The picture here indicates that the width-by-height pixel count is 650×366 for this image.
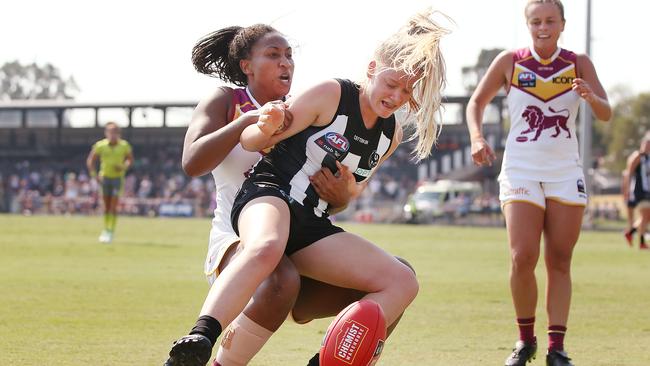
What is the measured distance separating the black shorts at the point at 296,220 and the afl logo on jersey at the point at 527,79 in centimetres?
243

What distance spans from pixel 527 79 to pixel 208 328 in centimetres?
347

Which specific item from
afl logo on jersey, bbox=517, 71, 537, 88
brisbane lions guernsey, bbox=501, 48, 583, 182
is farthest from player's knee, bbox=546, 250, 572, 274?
afl logo on jersey, bbox=517, 71, 537, 88

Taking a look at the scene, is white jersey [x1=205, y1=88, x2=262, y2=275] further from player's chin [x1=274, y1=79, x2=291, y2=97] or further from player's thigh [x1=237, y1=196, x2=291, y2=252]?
player's thigh [x1=237, y1=196, x2=291, y2=252]

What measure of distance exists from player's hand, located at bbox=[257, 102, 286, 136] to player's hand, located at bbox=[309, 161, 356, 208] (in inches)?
18.0

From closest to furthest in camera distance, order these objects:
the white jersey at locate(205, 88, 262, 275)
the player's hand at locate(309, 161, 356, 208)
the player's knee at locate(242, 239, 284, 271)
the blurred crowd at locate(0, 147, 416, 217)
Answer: the player's knee at locate(242, 239, 284, 271) < the player's hand at locate(309, 161, 356, 208) < the white jersey at locate(205, 88, 262, 275) < the blurred crowd at locate(0, 147, 416, 217)

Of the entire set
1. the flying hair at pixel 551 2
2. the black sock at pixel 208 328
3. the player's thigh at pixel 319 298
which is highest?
the flying hair at pixel 551 2

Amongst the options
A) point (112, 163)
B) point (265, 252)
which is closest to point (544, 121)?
point (265, 252)

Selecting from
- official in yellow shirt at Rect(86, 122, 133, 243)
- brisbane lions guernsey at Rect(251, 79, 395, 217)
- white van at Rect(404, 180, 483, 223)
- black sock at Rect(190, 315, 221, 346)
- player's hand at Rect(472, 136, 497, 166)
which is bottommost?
white van at Rect(404, 180, 483, 223)

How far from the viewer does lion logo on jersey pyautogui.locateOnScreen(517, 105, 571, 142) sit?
24.4 feet

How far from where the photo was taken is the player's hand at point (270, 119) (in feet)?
17.1

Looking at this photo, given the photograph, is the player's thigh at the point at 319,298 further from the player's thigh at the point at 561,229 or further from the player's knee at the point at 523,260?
the player's thigh at the point at 561,229

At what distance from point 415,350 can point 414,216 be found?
119 feet

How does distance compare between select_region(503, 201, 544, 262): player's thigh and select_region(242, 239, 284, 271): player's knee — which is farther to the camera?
select_region(503, 201, 544, 262): player's thigh

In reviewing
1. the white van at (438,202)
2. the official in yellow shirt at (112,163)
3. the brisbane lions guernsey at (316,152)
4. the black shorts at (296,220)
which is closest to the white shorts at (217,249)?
the black shorts at (296,220)
